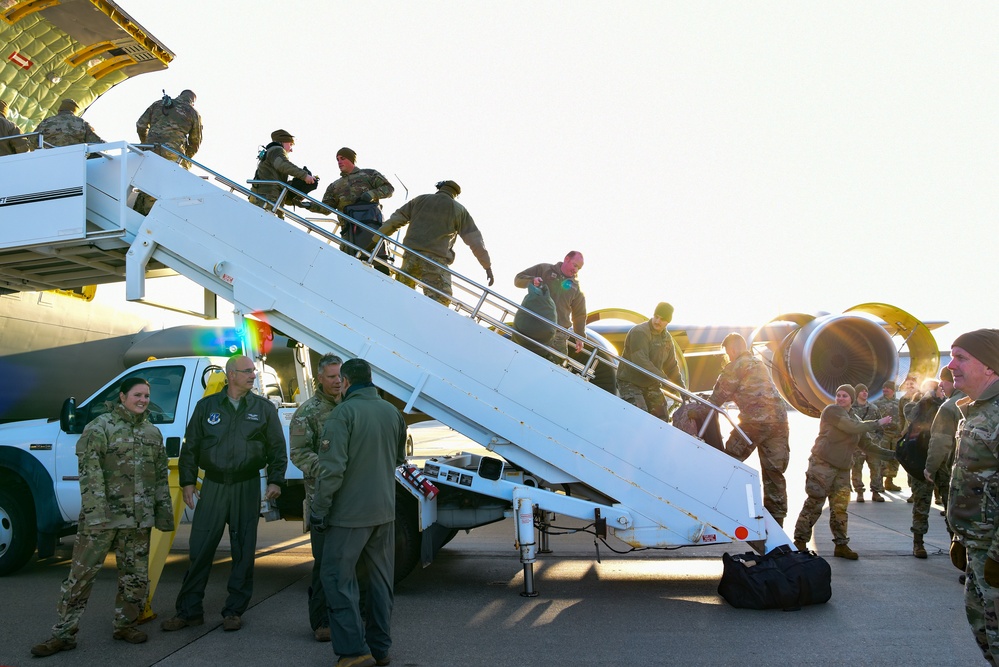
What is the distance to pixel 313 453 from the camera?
16.3 feet

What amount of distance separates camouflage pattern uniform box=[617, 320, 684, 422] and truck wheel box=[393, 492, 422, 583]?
2.43 meters

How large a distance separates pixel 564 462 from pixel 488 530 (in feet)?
13.9

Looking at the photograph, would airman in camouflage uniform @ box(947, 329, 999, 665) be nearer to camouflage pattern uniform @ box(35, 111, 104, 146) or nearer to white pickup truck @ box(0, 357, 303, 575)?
white pickup truck @ box(0, 357, 303, 575)

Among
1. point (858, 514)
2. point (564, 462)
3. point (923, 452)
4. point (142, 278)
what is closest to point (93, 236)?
point (142, 278)

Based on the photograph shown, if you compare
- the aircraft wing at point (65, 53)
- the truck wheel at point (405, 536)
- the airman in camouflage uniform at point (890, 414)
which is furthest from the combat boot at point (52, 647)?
the airman in camouflage uniform at point (890, 414)

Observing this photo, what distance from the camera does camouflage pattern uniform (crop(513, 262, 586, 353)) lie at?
6.85 meters

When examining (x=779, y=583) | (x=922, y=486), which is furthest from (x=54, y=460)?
(x=922, y=486)

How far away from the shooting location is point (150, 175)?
6.14 meters

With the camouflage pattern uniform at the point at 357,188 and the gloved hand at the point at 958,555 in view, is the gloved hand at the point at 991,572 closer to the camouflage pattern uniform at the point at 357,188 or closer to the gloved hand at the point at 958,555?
the gloved hand at the point at 958,555

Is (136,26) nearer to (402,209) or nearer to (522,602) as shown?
(402,209)

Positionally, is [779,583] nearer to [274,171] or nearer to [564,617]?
[564,617]

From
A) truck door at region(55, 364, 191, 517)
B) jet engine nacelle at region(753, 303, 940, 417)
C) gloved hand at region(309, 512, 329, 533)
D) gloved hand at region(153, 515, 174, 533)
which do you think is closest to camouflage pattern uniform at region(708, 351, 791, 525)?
jet engine nacelle at region(753, 303, 940, 417)

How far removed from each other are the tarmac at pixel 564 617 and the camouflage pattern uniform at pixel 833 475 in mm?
389

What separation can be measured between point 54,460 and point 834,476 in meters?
7.21
